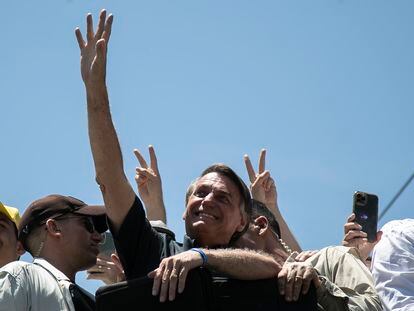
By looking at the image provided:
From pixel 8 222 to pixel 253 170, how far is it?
2220 millimetres

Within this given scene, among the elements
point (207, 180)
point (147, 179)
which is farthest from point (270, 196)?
point (207, 180)

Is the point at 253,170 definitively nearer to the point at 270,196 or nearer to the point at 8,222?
the point at 270,196

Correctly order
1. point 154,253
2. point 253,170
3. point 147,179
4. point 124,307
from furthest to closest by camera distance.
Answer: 1. point 253,170
2. point 147,179
3. point 154,253
4. point 124,307

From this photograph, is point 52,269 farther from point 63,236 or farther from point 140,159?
point 140,159

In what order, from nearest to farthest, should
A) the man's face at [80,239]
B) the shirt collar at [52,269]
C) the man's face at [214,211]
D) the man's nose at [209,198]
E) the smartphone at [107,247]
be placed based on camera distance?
the shirt collar at [52,269] < the man's face at [214,211] < the man's nose at [209,198] < the man's face at [80,239] < the smartphone at [107,247]

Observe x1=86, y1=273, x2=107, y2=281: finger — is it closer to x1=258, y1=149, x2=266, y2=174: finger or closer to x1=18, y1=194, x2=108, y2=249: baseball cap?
x1=18, y1=194, x2=108, y2=249: baseball cap

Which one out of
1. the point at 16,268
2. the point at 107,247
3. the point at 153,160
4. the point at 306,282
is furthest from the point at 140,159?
the point at 306,282

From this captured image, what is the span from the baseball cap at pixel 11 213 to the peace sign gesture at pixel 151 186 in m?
0.95

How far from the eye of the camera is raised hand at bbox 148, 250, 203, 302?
4973 millimetres

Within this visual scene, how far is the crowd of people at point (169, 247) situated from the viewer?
5191 mm

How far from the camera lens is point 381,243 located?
5.83 meters

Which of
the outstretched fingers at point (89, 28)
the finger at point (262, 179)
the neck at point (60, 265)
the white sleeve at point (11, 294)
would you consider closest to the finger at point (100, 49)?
the outstretched fingers at point (89, 28)

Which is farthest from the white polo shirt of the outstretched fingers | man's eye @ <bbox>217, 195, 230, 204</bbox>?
the outstretched fingers

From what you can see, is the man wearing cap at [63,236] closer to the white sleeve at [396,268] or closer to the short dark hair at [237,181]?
the short dark hair at [237,181]
